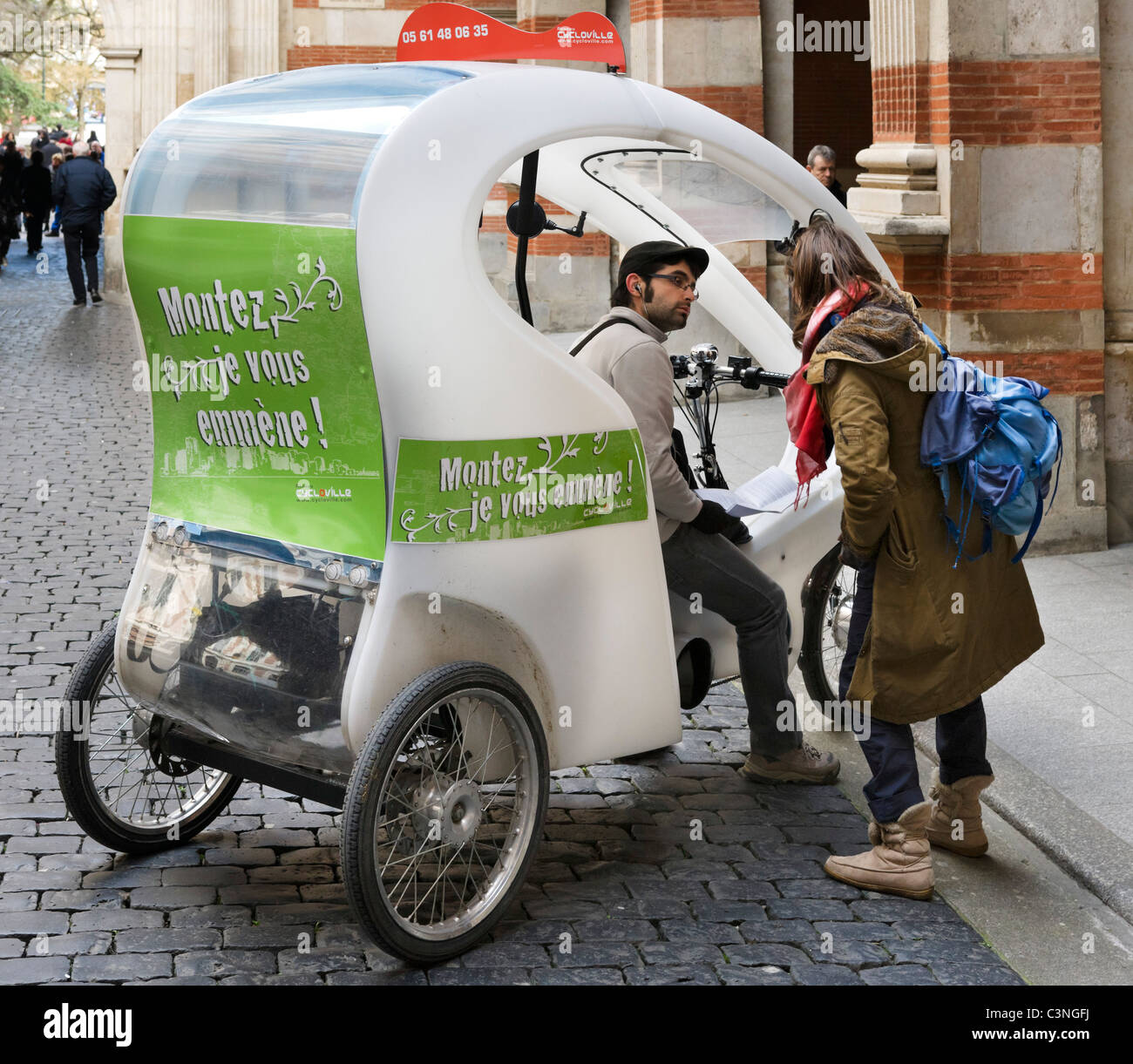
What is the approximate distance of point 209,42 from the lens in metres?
22.5

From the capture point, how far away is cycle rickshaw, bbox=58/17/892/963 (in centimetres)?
405

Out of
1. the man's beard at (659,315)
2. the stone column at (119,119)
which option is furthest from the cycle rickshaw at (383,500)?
the stone column at (119,119)

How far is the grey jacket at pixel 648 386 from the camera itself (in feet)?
15.7

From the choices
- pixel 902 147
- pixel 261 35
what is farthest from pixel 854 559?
pixel 261 35

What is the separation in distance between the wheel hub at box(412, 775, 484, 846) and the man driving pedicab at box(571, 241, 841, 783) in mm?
1111

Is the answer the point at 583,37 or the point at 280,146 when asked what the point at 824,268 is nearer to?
the point at 583,37

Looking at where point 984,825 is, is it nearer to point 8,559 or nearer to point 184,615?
point 184,615

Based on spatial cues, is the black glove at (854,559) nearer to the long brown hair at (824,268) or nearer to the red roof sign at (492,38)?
the long brown hair at (824,268)

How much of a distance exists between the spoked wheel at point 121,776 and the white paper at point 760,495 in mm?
1804

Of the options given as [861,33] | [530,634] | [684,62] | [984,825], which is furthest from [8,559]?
[861,33]

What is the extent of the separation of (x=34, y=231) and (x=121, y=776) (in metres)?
29.0

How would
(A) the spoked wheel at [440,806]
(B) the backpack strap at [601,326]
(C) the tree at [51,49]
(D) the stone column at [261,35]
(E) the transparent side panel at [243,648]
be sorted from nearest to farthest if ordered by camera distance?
(A) the spoked wheel at [440,806] < (E) the transparent side panel at [243,648] < (B) the backpack strap at [601,326] < (D) the stone column at [261,35] < (C) the tree at [51,49]

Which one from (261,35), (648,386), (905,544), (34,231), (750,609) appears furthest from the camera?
(34,231)

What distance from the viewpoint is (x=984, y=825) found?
5.20 meters
